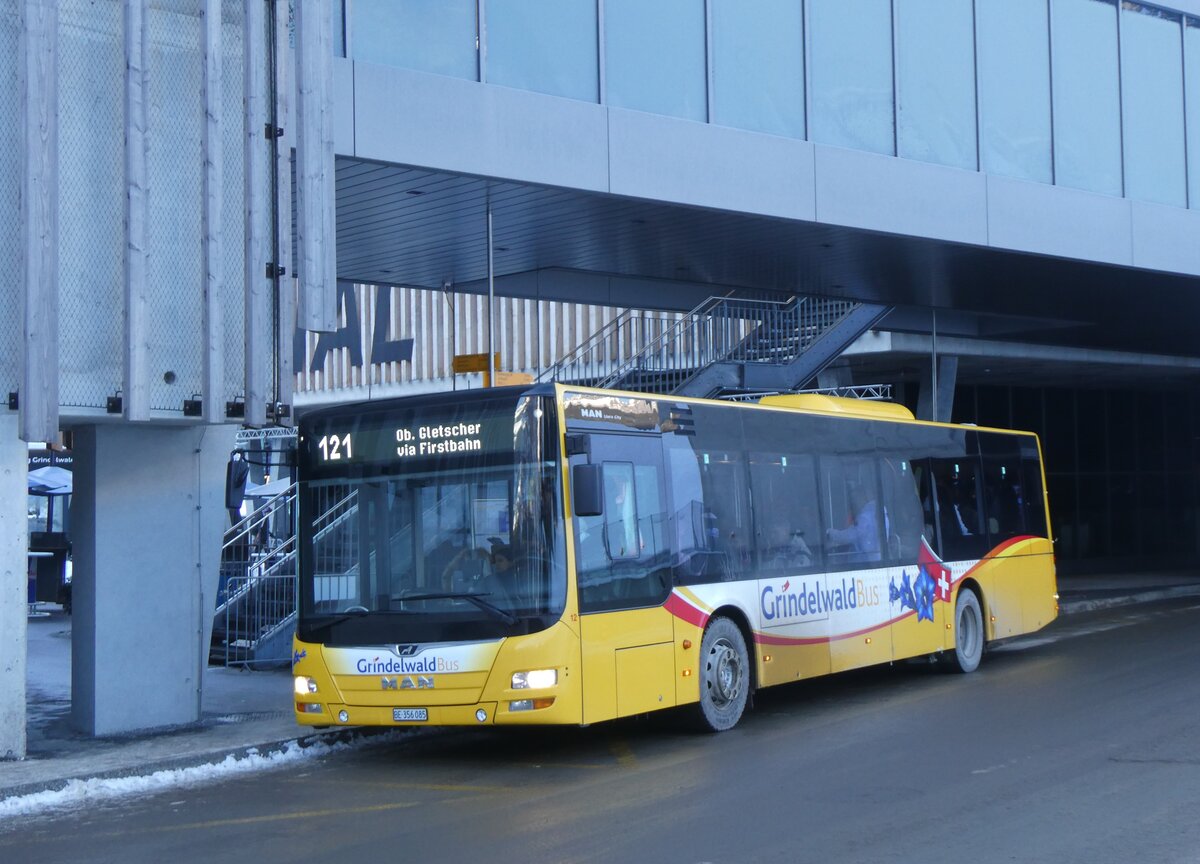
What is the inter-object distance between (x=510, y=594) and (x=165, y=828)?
286 cm

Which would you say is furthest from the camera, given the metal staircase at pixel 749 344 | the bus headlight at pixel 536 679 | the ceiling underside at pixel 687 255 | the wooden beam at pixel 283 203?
the metal staircase at pixel 749 344

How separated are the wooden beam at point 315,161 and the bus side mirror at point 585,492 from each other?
3.19 m

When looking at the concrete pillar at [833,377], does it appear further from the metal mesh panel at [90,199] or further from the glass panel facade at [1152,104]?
the metal mesh panel at [90,199]

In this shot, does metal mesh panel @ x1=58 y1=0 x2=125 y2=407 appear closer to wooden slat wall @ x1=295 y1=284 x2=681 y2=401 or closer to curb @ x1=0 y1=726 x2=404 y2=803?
curb @ x1=0 y1=726 x2=404 y2=803

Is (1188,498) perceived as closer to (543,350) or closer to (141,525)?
(543,350)

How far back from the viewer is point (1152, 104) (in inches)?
826

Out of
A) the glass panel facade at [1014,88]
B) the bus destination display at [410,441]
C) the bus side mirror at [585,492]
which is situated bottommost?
the bus side mirror at [585,492]

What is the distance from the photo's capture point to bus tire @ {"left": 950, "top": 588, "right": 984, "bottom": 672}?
16.3 meters

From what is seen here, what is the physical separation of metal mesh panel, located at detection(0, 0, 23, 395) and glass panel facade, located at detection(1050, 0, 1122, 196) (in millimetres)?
13787

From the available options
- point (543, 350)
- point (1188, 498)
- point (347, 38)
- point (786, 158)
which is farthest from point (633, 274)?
point (1188, 498)

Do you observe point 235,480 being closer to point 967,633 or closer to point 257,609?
point 257,609

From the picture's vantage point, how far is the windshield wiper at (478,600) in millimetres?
10258

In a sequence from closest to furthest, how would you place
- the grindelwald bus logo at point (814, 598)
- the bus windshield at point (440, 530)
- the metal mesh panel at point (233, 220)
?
the bus windshield at point (440, 530), the metal mesh panel at point (233, 220), the grindelwald bus logo at point (814, 598)

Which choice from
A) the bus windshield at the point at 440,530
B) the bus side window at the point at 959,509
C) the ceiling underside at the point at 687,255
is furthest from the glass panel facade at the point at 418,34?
the bus side window at the point at 959,509
